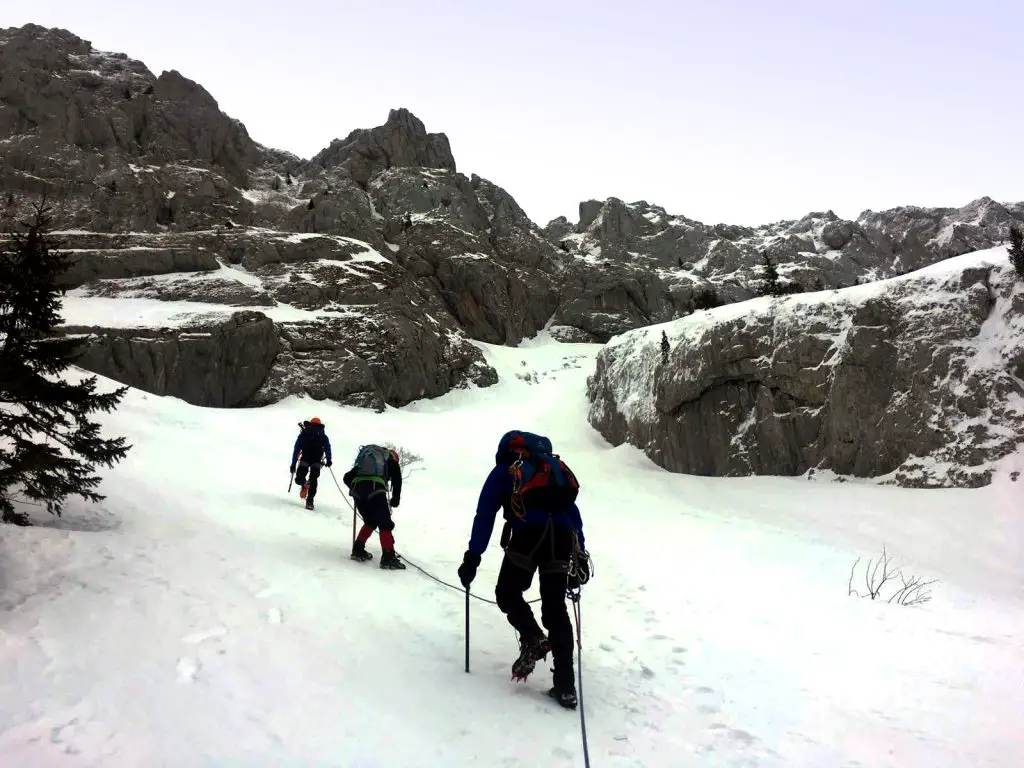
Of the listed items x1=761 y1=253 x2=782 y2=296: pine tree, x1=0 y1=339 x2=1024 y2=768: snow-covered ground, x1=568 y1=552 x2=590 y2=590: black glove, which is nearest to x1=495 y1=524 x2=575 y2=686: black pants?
x1=568 y1=552 x2=590 y2=590: black glove

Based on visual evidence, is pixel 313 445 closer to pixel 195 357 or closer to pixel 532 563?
pixel 532 563

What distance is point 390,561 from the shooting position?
23.0ft

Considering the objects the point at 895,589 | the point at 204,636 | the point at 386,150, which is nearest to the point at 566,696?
the point at 204,636

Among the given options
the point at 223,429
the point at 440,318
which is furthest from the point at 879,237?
the point at 223,429

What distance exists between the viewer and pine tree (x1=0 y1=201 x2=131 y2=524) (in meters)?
4.84

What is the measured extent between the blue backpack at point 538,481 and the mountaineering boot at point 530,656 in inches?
37.7

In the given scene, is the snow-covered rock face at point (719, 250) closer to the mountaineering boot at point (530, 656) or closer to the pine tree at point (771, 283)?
the pine tree at point (771, 283)

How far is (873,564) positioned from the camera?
951 cm

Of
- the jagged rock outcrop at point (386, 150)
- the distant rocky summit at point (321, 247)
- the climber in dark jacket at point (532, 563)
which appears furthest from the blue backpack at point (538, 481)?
the jagged rock outcrop at point (386, 150)

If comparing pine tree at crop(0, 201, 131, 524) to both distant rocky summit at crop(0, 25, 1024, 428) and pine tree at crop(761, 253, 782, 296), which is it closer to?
distant rocky summit at crop(0, 25, 1024, 428)

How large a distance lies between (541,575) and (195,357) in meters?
30.8

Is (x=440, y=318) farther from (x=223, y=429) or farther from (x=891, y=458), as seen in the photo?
(x=891, y=458)

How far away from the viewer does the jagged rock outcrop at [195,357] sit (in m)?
27.9

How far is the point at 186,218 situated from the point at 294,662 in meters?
48.4
